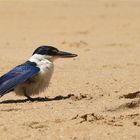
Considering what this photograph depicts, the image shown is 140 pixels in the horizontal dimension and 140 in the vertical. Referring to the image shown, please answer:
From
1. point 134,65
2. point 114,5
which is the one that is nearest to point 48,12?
point 114,5

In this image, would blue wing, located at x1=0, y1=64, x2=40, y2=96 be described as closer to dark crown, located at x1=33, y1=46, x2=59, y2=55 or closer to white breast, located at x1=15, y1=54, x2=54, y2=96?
white breast, located at x1=15, y1=54, x2=54, y2=96

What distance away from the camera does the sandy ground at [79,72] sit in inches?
298

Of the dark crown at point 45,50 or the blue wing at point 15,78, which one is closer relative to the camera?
the blue wing at point 15,78

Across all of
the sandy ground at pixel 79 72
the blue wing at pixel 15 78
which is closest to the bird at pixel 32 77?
the blue wing at pixel 15 78

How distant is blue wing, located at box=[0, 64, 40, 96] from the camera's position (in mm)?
9320

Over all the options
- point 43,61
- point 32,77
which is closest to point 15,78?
point 32,77

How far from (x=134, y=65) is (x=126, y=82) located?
2932 millimetres

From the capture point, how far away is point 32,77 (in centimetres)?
934

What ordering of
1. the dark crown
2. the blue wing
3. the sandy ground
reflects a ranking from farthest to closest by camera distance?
the dark crown
the blue wing
the sandy ground

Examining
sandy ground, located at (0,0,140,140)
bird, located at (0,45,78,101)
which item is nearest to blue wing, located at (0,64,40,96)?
bird, located at (0,45,78,101)

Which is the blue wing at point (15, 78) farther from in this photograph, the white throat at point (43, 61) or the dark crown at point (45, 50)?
the dark crown at point (45, 50)

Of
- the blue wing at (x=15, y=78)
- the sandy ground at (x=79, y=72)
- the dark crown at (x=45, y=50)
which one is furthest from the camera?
the dark crown at (x=45, y=50)

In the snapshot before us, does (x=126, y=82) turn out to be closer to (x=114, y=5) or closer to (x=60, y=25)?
(x=60, y=25)

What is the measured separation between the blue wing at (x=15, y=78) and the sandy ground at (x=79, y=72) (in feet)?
0.64
